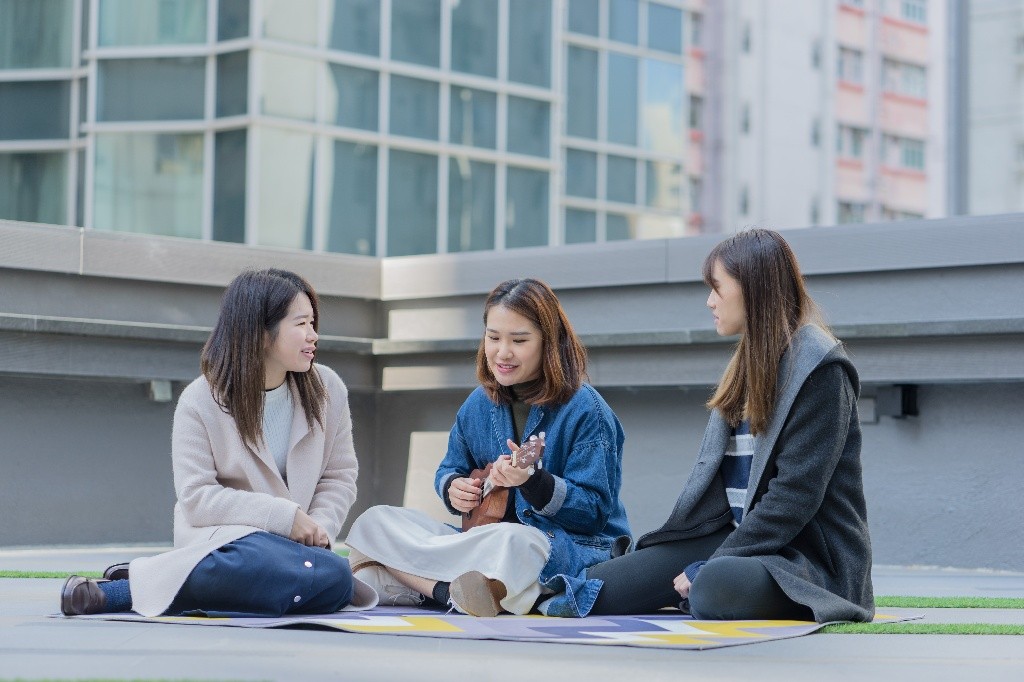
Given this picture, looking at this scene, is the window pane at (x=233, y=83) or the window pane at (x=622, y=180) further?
the window pane at (x=622, y=180)

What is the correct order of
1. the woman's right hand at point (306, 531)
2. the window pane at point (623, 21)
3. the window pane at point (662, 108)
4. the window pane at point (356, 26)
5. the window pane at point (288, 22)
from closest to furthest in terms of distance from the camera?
the woman's right hand at point (306, 531)
the window pane at point (288, 22)
the window pane at point (356, 26)
the window pane at point (623, 21)
the window pane at point (662, 108)

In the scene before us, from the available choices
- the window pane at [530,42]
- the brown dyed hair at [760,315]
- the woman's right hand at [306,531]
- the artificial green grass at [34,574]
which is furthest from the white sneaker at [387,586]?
the window pane at [530,42]

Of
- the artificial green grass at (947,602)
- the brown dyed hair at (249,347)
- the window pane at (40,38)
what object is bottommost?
the artificial green grass at (947,602)

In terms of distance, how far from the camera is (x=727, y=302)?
525 centimetres

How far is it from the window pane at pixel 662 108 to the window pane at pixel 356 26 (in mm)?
8538

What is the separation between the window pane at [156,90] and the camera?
1916cm

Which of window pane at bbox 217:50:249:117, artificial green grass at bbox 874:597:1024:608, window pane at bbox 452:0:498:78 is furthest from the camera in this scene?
window pane at bbox 452:0:498:78

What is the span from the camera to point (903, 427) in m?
8.27

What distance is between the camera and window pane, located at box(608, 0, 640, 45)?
2722 cm

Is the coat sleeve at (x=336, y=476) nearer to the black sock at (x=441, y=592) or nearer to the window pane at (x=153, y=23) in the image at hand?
the black sock at (x=441, y=592)

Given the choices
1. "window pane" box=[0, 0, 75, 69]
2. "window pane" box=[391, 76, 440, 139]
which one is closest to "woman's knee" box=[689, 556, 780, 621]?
"window pane" box=[391, 76, 440, 139]

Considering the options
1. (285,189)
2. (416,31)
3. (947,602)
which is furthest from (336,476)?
(416,31)

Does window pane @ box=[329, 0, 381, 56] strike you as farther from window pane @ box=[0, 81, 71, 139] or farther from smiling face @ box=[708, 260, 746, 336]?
→ smiling face @ box=[708, 260, 746, 336]

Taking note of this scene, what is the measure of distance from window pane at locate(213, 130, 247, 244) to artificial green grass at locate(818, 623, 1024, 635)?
14.8 m
